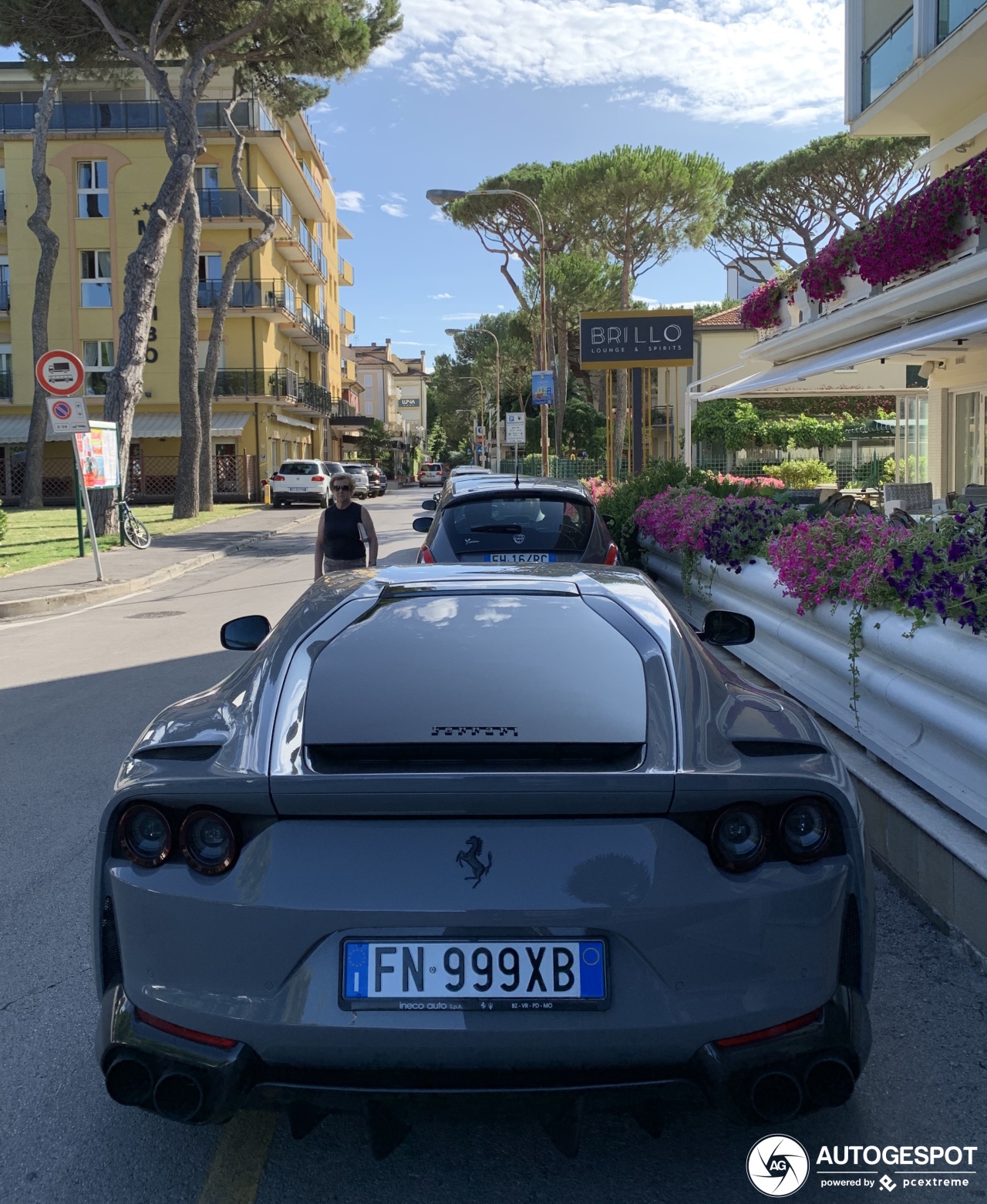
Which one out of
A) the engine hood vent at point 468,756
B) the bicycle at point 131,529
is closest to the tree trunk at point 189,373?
the bicycle at point 131,529

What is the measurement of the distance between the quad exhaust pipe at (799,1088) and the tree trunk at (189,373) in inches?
1155

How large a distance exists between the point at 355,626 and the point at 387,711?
1.89 feet

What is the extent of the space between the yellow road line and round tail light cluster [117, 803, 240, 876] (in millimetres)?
755

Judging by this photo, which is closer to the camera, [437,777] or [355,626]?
[437,777]

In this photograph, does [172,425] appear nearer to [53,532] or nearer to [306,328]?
[306,328]

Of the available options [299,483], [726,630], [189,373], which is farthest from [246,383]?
[726,630]

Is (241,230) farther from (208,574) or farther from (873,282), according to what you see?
(873,282)

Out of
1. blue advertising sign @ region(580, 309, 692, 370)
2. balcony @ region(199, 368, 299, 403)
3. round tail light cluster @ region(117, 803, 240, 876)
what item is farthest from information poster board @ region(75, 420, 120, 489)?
balcony @ region(199, 368, 299, 403)

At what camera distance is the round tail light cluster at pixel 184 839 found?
7.92 feet

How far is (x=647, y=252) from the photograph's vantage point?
44094mm

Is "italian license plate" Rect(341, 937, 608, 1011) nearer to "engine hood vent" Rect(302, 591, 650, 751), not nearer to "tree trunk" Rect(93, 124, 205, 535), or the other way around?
"engine hood vent" Rect(302, 591, 650, 751)

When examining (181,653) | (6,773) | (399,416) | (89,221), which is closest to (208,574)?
(181,653)

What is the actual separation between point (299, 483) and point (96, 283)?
1453 cm

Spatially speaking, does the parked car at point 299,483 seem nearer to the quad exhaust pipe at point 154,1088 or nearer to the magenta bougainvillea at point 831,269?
the magenta bougainvillea at point 831,269
